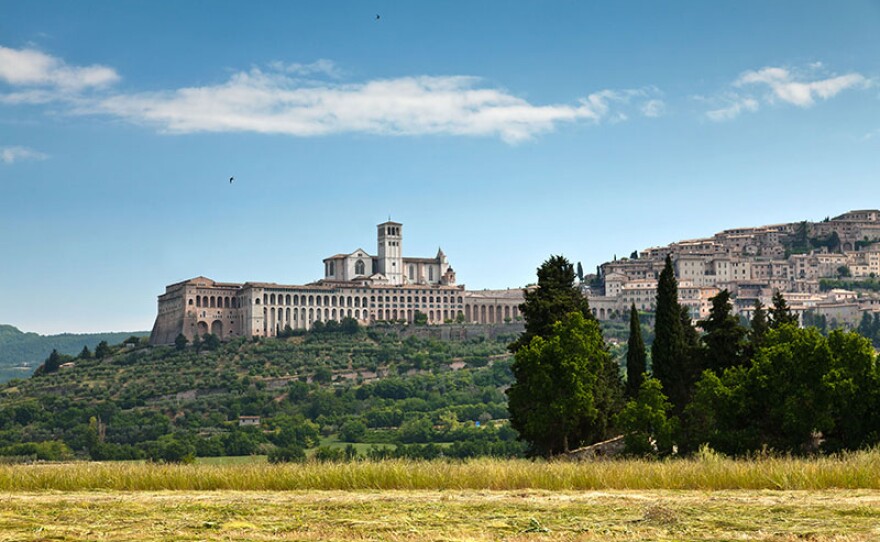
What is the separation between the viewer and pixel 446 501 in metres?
10.8

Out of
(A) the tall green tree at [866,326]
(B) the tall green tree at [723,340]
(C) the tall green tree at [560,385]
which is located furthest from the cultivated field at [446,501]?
(A) the tall green tree at [866,326]

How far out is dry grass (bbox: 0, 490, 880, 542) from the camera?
8.66 meters

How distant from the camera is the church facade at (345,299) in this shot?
11006 centimetres

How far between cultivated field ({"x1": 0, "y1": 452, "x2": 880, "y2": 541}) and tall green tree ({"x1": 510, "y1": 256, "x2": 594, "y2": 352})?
16404mm

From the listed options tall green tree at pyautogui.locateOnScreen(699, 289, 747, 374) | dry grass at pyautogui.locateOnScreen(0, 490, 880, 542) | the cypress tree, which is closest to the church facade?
the cypress tree

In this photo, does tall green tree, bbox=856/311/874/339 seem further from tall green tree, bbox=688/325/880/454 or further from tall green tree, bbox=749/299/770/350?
tall green tree, bbox=688/325/880/454

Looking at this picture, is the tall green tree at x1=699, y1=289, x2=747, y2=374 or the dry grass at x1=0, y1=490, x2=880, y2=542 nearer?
the dry grass at x1=0, y1=490, x2=880, y2=542

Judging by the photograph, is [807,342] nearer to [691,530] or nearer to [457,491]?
[457,491]

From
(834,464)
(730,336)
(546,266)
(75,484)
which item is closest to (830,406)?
(730,336)

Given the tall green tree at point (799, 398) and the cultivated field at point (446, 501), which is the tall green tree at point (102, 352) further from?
the cultivated field at point (446, 501)

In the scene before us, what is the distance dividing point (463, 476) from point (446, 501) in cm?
156

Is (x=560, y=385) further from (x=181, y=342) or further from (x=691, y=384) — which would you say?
(x=181, y=342)

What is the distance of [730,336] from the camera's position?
27.5m

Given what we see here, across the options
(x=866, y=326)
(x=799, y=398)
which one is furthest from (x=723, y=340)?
(x=866, y=326)
